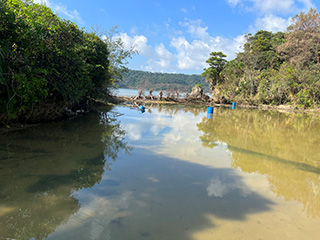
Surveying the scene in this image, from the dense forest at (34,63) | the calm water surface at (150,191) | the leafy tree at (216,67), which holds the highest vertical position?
the leafy tree at (216,67)

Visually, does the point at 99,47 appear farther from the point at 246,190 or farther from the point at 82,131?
the point at 246,190

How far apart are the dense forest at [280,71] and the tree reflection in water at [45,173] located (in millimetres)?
28907

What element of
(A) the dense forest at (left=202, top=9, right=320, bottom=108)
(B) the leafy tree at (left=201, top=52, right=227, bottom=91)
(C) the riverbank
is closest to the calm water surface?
(C) the riverbank

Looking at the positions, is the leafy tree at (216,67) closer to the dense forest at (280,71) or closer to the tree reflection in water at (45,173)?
the dense forest at (280,71)

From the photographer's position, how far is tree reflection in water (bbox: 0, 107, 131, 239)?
293 cm

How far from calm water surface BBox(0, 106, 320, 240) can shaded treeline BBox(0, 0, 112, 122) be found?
1298 mm

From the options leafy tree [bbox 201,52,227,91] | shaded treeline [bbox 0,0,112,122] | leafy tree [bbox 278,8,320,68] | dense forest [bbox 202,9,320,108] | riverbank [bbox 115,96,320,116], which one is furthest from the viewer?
leafy tree [bbox 201,52,227,91]

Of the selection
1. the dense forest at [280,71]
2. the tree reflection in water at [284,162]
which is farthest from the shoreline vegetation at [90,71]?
the tree reflection in water at [284,162]

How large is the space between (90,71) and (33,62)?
280 inches

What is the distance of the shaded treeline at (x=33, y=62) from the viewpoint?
6.21m

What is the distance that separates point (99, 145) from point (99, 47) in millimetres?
10530

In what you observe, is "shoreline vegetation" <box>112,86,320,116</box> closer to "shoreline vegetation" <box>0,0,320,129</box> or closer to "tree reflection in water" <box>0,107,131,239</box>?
"shoreline vegetation" <box>0,0,320,129</box>

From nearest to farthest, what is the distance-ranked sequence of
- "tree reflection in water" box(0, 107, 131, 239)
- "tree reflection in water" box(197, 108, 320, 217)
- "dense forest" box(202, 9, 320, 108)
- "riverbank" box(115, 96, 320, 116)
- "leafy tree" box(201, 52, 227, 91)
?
1. "tree reflection in water" box(0, 107, 131, 239)
2. "tree reflection in water" box(197, 108, 320, 217)
3. "riverbank" box(115, 96, 320, 116)
4. "dense forest" box(202, 9, 320, 108)
5. "leafy tree" box(201, 52, 227, 91)

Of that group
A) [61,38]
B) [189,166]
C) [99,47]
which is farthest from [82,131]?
[99,47]
